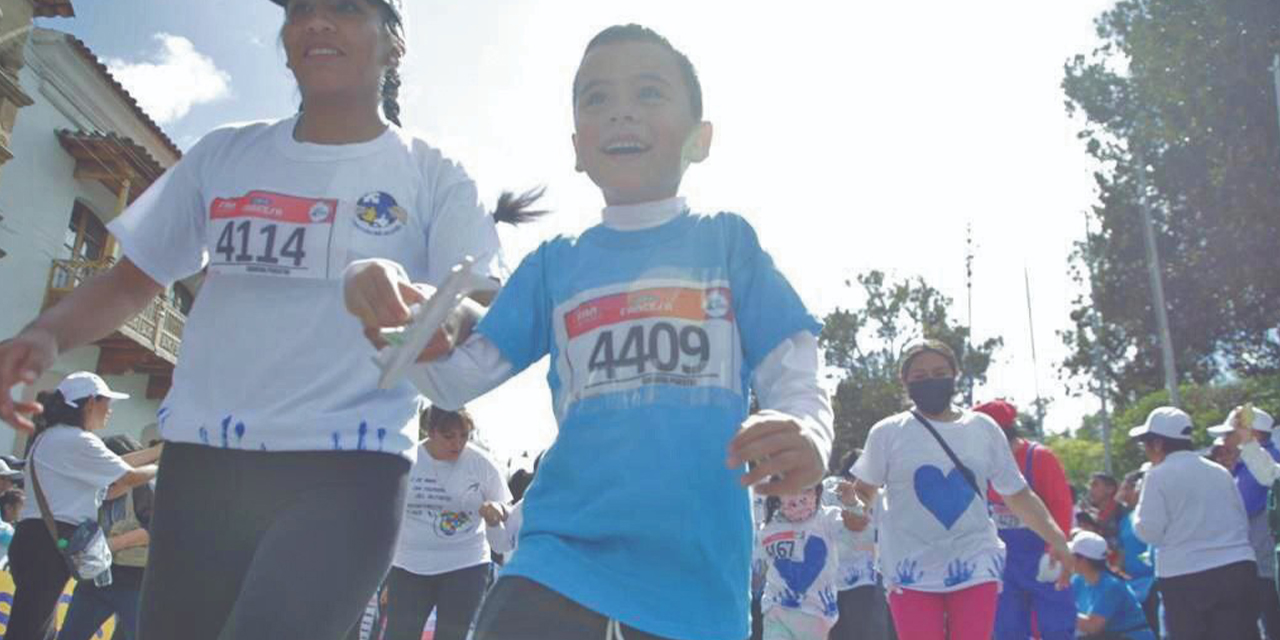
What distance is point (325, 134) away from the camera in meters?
2.51

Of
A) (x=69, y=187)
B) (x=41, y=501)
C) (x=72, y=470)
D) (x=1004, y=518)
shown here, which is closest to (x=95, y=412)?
(x=72, y=470)

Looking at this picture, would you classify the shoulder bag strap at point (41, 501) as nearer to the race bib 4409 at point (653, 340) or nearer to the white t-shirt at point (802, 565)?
the race bib 4409 at point (653, 340)

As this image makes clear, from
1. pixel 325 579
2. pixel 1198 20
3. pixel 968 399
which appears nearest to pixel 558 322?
pixel 325 579

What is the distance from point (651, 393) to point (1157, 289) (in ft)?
95.5

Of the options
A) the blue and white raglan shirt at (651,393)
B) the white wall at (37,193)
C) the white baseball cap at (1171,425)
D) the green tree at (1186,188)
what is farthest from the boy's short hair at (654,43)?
the green tree at (1186,188)

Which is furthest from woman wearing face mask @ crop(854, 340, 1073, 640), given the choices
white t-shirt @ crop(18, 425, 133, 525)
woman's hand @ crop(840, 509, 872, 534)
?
white t-shirt @ crop(18, 425, 133, 525)

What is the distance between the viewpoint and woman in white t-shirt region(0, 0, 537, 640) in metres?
2.05

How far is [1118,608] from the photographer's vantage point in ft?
28.1

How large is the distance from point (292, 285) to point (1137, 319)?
31968 millimetres

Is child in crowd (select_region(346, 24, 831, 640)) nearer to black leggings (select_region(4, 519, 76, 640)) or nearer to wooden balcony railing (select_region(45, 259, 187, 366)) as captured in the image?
black leggings (select_region(4, 519, 76, 640))

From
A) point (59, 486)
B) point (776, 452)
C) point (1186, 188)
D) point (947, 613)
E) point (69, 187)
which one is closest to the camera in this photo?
point (776, 452)

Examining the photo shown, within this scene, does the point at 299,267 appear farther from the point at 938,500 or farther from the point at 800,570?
the point at 800,570

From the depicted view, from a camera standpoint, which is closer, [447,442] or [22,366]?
[22,366]

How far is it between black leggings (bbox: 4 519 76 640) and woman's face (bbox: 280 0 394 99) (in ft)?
14.8
